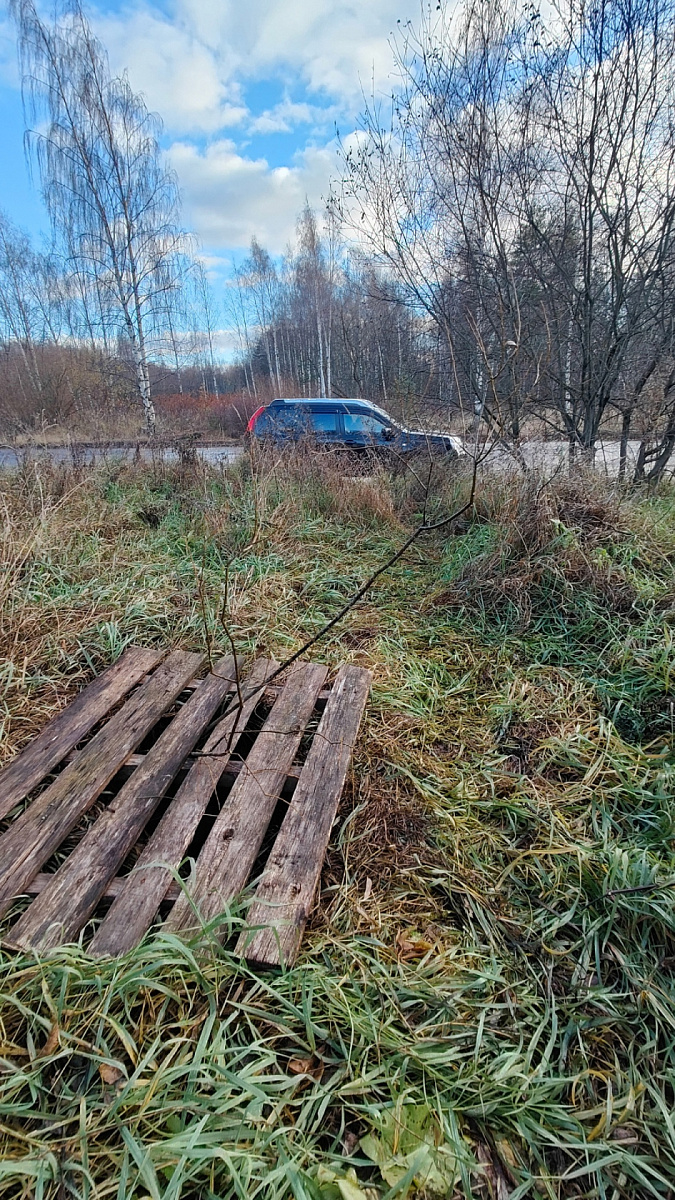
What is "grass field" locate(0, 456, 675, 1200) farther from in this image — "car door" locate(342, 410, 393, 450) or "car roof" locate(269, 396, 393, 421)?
"car roof" locate(269, 396, 393, 421)

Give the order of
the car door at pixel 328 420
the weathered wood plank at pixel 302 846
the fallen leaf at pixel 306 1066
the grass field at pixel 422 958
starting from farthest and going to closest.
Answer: the car door at pixel 328 420
the weathered wood plank at pixel 302 846
the fallen leaf at pixel 306 1066
the grass field at pixel 422 958

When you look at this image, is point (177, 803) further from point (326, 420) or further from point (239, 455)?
point (326, 420)

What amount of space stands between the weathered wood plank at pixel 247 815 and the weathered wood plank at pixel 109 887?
1.8 inches

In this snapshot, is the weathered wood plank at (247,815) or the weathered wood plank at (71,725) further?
the weathered wood plank at (71,725)

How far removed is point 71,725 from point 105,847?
0.67 m

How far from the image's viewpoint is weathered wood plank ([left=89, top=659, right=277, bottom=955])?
1226 millimetres

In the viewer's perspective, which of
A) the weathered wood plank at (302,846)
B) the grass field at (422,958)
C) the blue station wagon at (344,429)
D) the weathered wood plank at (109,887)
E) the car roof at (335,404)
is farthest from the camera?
the car roof at (335,404)

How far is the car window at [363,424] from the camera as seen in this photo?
19.3ft

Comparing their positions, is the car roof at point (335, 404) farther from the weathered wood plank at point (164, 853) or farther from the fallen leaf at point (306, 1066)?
the fallen leaf at point (306, 1066)

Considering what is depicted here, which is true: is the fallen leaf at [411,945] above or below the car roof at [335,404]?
below

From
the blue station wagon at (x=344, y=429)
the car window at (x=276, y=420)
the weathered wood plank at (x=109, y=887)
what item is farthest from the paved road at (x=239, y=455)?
the weathered wood plank at (x=109, y=887)

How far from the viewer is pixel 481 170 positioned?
4602 millimetres

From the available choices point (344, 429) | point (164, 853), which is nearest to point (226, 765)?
point (164, 853)

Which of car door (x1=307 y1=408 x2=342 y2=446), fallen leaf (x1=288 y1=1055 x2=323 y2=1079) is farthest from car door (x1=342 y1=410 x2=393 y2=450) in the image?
fallen leaf (x1=288 y1=1055 x2=323 y2=1079)
